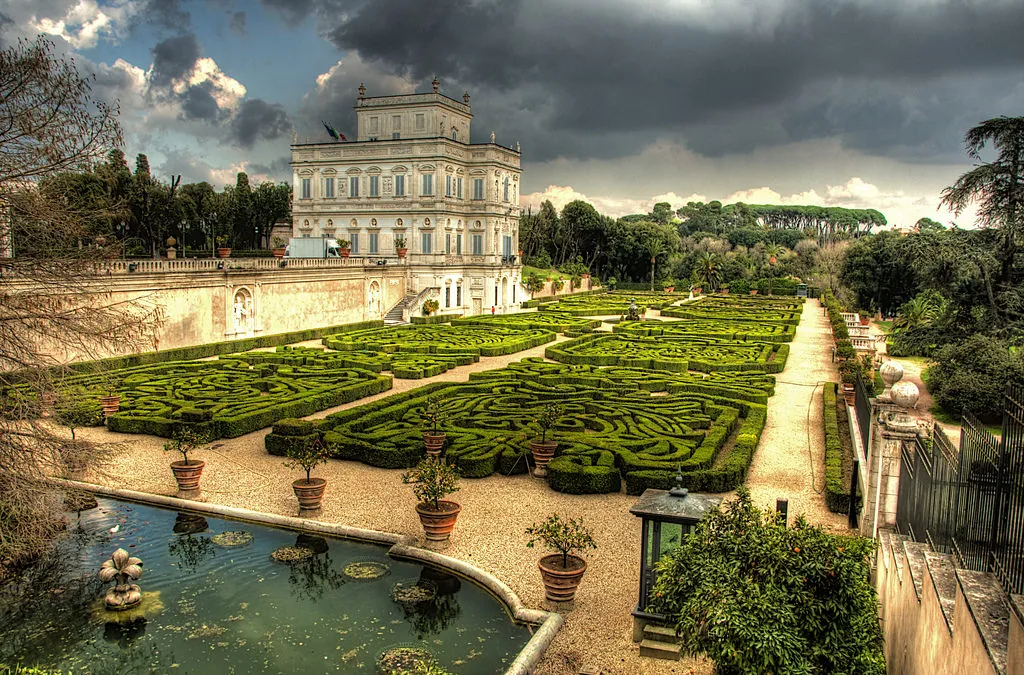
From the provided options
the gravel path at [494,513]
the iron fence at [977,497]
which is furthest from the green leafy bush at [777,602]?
the gravel path at [494,513]

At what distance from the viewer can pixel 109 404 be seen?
2059cm

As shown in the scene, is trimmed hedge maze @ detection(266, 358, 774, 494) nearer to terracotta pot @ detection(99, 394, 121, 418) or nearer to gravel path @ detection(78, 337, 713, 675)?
gravel path @ detection(78, 337, 713, 675)

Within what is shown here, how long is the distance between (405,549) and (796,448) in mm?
10065

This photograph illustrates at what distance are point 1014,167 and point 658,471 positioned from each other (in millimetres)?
13829

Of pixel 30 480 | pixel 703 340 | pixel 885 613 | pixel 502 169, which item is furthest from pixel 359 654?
pixel 502 169

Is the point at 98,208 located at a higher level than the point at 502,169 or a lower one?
lower

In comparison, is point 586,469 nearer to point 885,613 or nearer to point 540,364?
point 885,613

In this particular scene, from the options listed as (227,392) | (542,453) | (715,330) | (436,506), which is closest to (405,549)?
(436,506)

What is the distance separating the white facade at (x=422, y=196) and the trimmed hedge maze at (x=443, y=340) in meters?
12.5

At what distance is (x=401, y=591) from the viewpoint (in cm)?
1152

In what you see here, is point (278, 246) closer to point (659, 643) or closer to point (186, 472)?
point (186, 472)

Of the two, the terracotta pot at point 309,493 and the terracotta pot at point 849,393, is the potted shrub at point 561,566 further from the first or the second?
the terracotta pot at point 849,393

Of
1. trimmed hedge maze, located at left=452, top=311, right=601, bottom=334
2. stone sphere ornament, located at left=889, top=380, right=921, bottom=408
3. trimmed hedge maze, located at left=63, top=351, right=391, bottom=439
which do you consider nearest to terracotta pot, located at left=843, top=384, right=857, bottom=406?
stone sphere ornament, located at left=889, top=380, right=921, bottom=408

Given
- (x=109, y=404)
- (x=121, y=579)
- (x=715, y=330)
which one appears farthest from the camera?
(x=715, y=330)
